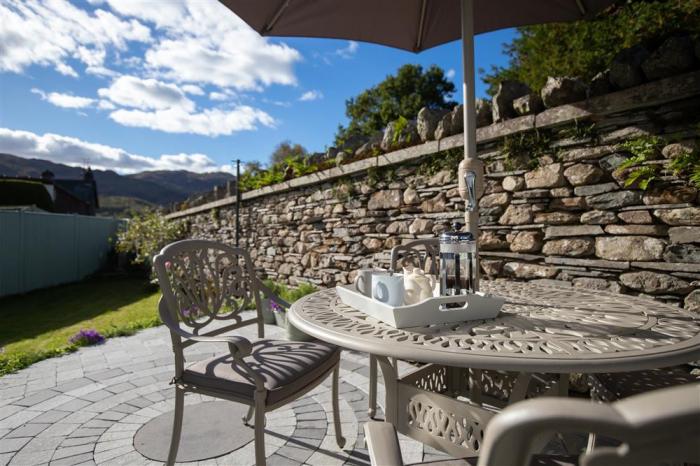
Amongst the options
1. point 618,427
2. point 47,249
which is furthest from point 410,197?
point 47,249

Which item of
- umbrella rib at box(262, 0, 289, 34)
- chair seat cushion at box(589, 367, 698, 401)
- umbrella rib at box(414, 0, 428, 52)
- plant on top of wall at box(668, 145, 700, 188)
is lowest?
chair seat cushion at box(589, 367, 698, 401)

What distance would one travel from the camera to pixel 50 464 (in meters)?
1.84

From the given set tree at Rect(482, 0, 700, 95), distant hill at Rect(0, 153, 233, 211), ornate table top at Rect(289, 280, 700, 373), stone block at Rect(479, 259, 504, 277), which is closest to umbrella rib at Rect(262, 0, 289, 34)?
ornate table top at Rect(289, 280, 700, 373)

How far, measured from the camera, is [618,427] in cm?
37

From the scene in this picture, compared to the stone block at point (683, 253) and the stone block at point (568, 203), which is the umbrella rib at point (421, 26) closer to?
the stone block at point (568, 203)

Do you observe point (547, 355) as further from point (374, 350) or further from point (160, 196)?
point (160, 196)

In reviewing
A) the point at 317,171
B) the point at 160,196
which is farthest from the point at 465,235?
the point at 160,196

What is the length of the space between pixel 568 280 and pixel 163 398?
282cm

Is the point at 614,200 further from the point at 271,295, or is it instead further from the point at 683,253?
the point at 271,295

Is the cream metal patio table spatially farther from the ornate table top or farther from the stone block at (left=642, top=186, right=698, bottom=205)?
the stone block at (left=642, top=186, right=698, bottom=205)

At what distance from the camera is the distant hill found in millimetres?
77188

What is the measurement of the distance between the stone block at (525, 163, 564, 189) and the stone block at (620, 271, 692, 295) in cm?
70

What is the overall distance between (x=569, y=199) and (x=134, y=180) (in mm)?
99799

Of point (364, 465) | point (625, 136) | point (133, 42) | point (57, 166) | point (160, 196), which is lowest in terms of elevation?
point (364, 465)
